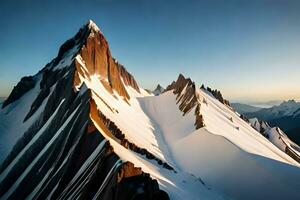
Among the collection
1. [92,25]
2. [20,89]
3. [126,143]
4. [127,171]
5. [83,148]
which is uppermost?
[92,25]

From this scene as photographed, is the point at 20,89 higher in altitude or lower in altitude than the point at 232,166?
lower

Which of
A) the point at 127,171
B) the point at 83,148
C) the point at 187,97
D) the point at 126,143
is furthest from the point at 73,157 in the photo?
the point at 187,97

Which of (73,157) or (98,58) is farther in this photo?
(98,58)

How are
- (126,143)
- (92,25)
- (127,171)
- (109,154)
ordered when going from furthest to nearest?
(92,25) → (126,143) → (109,154) → (127,171)

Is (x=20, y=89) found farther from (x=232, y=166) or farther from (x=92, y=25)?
(x=232, y=166)

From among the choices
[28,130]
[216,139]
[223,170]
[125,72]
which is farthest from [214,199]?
[125,72]

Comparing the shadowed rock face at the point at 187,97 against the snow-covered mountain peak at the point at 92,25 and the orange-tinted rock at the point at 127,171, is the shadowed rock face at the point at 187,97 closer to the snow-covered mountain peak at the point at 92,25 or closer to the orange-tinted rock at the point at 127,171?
the snow-covered mountain peak at the point at 92,25

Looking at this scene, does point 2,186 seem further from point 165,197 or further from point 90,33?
point 90,33

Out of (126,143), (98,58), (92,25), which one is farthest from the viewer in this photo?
(92,25)

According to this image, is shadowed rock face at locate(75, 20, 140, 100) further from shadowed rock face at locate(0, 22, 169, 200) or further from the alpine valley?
the alpine valley
